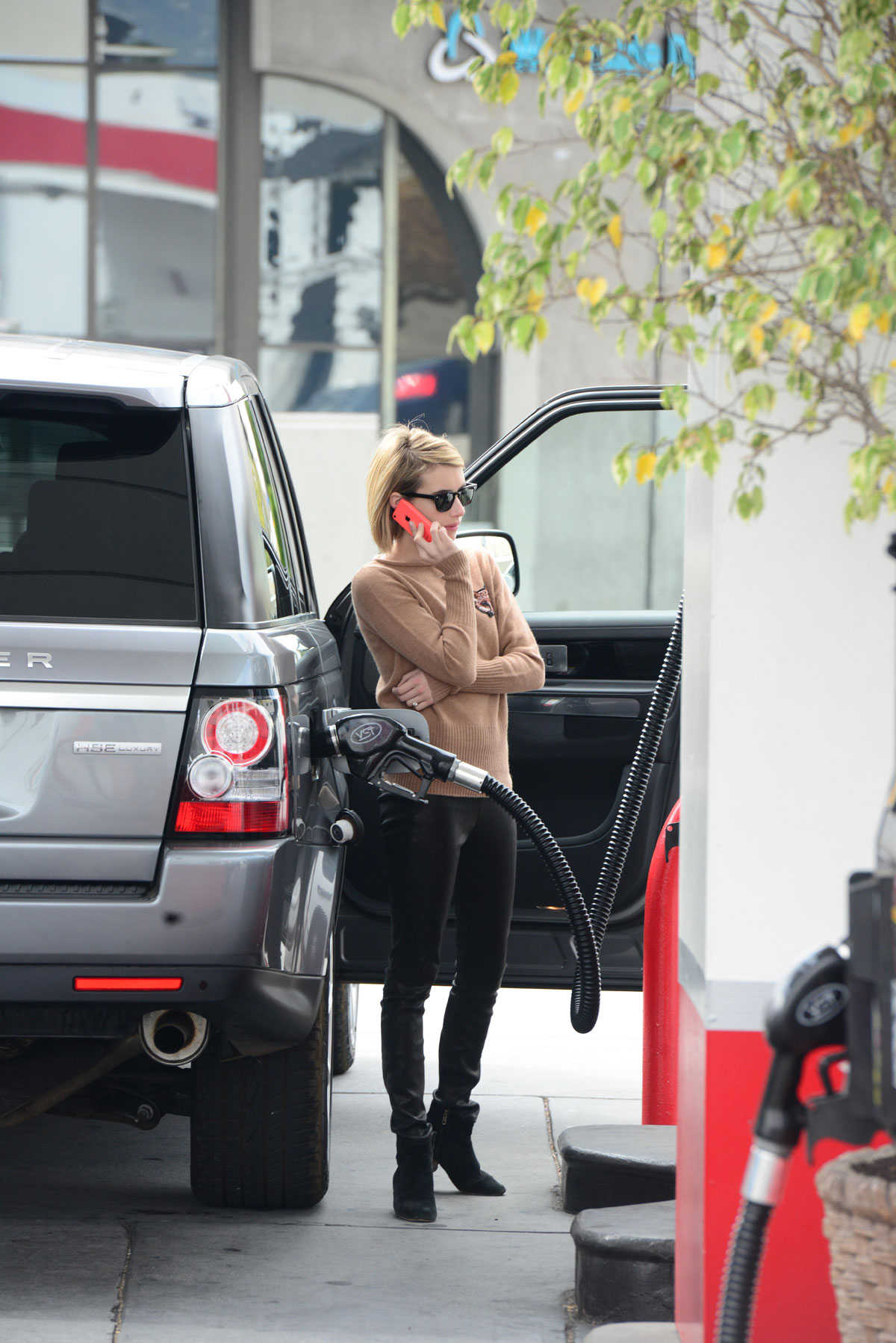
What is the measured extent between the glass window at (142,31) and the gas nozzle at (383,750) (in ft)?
38.6

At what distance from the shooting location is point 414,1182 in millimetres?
4199

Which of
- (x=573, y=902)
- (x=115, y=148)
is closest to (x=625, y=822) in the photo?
(x=573, y=902)

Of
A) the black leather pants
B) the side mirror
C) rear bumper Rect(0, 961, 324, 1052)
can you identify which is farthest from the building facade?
rear bumper Rect(0, 961, 324, 1052)

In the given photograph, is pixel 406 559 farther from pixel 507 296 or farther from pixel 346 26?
pixel 346 26

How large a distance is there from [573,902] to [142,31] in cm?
1210

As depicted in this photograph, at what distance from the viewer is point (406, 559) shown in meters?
4.21

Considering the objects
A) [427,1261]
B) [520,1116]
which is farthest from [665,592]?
[427,1261]

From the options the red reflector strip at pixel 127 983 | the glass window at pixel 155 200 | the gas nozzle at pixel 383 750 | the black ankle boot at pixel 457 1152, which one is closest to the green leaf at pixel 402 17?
the gas nozzle at pixel 383 750

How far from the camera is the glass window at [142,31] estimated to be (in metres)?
14.2

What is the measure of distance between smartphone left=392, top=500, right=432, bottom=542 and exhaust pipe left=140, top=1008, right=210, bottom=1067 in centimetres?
130

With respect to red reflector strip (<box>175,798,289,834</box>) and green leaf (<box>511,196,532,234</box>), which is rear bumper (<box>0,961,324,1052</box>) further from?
green leaf (<box>511,196,532,234</box>)

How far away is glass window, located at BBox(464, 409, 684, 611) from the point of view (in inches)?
580

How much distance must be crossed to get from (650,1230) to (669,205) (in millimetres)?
2042

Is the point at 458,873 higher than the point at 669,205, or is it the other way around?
the point at 669,205
